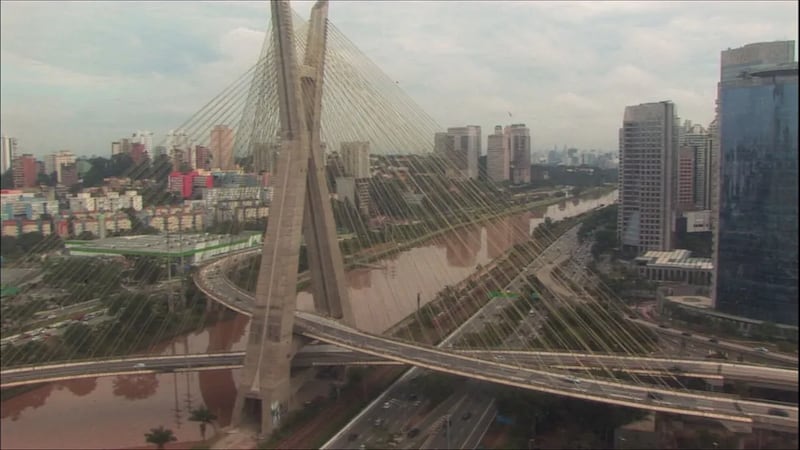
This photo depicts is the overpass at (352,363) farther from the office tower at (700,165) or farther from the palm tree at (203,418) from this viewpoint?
the office tower at (700,165)

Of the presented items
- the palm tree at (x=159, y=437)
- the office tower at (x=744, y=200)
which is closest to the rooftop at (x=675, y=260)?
the office tower at (x=744, y=200)

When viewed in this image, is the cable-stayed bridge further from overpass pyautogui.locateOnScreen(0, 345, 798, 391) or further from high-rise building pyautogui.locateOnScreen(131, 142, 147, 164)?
high-rise building pyautogui.locateOnScreen(131, 142, 147, 164)

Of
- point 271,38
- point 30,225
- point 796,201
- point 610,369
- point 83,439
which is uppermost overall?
point 271,38

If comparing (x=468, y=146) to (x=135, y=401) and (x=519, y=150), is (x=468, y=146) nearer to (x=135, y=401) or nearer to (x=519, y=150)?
(x=519, y=150)

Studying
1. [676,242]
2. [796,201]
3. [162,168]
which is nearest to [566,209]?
[676,242]

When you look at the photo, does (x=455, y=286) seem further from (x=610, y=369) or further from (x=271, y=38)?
(x=271, y=38)
